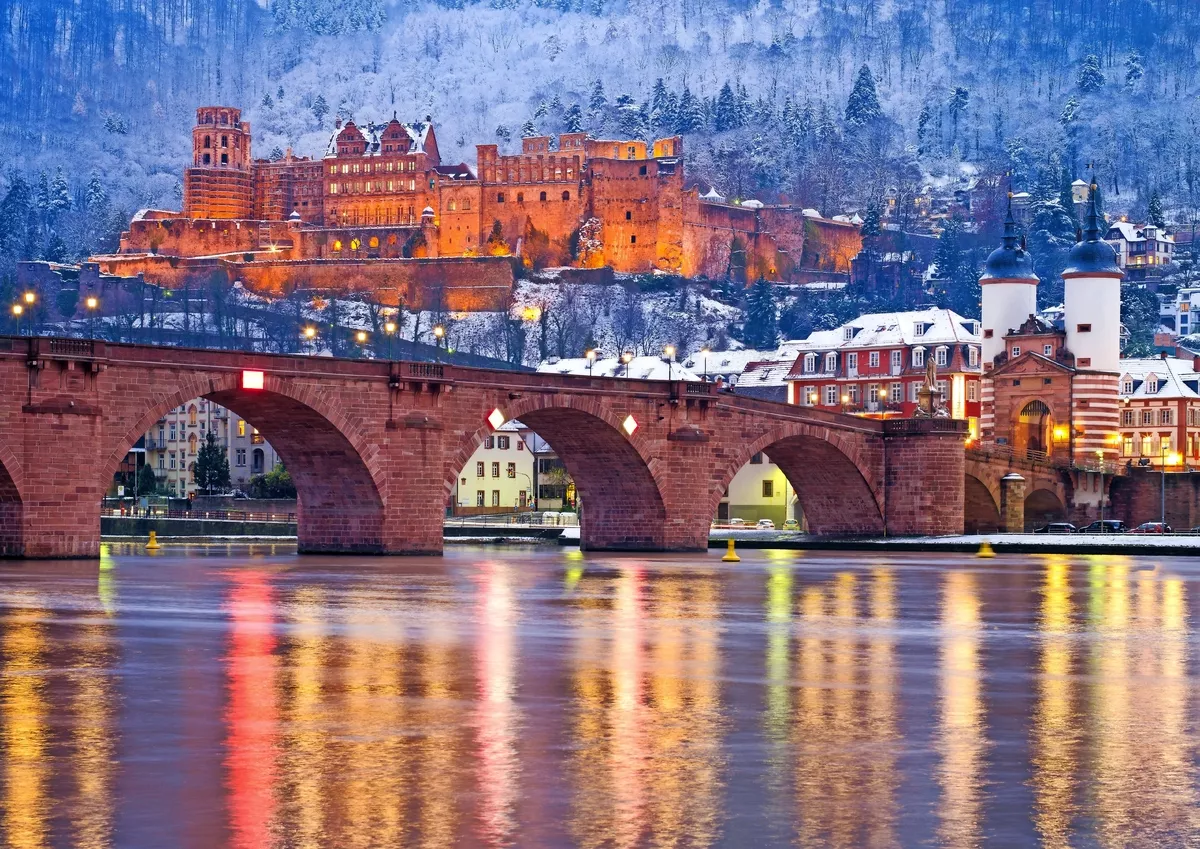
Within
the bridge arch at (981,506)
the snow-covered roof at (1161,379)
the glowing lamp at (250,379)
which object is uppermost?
the snow-covered roof at (1161,379)

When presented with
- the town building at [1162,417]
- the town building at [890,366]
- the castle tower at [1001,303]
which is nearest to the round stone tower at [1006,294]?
the castle tower at [1001,303]

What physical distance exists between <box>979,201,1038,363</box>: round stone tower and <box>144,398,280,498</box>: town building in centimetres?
5862

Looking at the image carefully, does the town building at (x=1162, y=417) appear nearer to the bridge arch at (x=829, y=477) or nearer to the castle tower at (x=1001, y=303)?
the castle tower at (x=1001, y=303)

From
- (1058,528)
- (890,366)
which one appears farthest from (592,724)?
(890,366)

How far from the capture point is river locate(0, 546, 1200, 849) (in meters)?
17.6

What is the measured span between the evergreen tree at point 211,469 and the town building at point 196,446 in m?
3.01

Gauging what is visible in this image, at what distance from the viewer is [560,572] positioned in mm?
64562

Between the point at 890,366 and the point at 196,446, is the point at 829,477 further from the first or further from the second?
the point at 196,446

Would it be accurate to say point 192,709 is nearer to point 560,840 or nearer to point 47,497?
point 560,840

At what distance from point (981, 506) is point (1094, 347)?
1629 centimetres

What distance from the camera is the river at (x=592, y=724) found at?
57.7 ft

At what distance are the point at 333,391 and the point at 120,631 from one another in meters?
38.6

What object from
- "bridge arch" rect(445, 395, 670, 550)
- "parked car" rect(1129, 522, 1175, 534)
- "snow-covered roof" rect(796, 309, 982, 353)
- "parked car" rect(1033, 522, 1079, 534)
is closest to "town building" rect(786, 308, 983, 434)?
"snow-covered roof" rect(796, 309, 982, 353)

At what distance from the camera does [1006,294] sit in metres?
125
